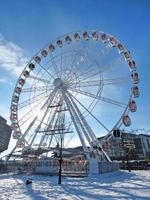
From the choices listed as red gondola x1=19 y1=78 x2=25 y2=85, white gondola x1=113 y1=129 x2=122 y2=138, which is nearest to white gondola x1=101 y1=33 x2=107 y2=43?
white gondola x1=113 y1=129 x2=122 y2=138

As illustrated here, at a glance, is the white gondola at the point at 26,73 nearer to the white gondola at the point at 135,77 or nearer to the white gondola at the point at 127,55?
the white gondola at the point at 127,55

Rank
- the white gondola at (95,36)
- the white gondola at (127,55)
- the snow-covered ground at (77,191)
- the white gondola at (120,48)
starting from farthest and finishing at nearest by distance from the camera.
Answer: the white gondola at (95,36) → the white gondola at (120,48) → the white gondola at (127,55) → the snow-covered ground at (77,191)

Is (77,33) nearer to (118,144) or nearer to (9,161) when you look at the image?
(9,161)

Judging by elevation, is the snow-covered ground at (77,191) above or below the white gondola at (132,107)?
below

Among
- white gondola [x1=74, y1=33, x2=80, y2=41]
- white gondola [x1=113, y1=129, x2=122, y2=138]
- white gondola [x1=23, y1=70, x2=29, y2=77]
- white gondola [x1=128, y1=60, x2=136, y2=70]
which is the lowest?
white gondola [x1=113, y1=129, x2=122, y2=138]

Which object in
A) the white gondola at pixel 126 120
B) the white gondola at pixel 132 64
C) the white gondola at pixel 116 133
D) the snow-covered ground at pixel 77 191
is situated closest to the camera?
the snow-covered ground at pixel 77 191

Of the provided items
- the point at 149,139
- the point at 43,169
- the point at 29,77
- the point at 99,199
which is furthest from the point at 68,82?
the point at 149,139

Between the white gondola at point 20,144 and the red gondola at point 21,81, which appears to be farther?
the red gondola at point 21,81

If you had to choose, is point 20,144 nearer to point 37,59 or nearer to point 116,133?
point 37,59

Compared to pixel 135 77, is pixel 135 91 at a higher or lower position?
lower

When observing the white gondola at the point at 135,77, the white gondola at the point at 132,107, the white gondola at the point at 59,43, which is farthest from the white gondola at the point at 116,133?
the white gondola at the point at 59,43

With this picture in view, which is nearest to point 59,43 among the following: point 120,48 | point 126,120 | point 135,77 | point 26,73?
point 26,73

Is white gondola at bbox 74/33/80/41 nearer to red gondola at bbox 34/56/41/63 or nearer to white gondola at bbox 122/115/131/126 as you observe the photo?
red gondola at bbox 34/56/41/63

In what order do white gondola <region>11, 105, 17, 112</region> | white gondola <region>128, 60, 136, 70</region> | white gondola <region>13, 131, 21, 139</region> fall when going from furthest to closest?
white gondola <region>11, 105, 17, 112</region>
white gondola <region>13, 131, 21, 139</region>
white gondola <region>128, 60, 136, 70</region>
